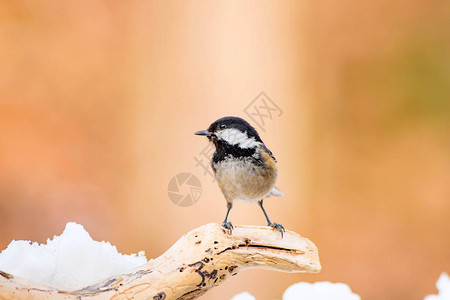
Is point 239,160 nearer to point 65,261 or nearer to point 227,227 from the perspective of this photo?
point 227,227

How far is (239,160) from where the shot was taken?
3.53 feet

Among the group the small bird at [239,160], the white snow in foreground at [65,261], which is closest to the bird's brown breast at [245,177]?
the small bird at [239,160]

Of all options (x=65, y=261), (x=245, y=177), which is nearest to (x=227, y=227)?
(x=245, y=177)

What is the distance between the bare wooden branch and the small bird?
0.17ft

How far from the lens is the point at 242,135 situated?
3.48 ft

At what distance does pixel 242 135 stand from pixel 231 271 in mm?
290

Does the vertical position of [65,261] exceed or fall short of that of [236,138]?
it falls short

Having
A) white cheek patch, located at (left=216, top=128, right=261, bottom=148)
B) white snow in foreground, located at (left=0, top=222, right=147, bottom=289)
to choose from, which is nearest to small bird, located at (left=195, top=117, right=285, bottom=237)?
white cheek patch, located at (left=216, top=128, right=261, bottom=148)

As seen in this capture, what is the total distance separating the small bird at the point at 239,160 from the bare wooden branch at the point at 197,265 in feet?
0.17

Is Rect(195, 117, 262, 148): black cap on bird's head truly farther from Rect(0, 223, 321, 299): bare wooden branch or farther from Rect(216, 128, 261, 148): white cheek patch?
Rect(0, 223, 321, 299): bare wooden branch

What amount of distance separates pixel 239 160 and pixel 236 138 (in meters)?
0.05

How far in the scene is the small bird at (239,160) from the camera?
105cm

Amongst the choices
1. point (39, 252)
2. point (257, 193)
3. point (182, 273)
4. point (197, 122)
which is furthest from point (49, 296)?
point (197, 122)

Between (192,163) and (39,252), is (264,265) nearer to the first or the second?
(39,252)
